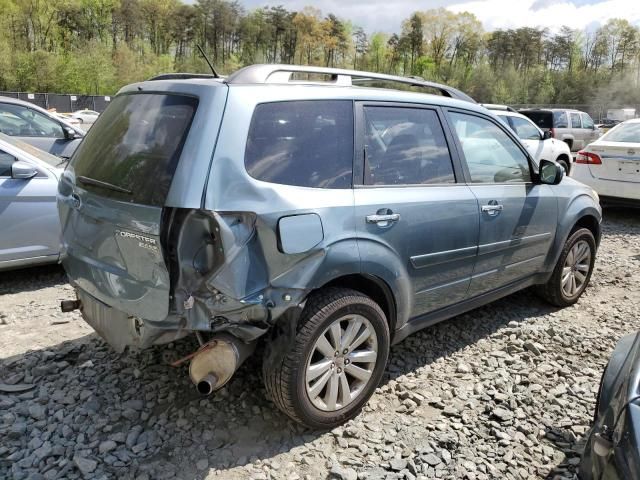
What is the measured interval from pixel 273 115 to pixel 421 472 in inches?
76.5

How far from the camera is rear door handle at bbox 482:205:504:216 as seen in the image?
364 cm

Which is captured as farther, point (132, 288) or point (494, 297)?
point (494, 297)

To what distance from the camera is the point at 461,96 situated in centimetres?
397

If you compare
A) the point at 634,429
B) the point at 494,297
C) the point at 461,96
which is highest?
the point at 461,96

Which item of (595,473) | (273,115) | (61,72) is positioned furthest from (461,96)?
(61,72)

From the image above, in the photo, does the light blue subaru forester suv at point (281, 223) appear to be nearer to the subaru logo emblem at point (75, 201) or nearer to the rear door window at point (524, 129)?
the subaru logo emblem at point (75, 201)

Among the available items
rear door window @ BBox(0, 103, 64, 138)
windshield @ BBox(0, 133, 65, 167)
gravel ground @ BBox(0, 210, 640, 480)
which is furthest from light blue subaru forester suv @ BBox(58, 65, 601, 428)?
rear door window @ BBox(0, 103, 64, 138)

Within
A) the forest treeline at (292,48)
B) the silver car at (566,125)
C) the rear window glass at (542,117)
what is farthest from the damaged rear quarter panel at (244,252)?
the forest treeline at (292,48)

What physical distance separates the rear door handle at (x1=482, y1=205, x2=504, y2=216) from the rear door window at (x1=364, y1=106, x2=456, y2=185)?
0.33 metres

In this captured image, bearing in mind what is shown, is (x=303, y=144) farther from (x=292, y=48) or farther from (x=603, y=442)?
(x=292, y=48)

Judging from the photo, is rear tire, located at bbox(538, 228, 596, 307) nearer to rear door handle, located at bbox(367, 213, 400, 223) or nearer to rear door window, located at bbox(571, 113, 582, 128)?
rear door handle, located at bbox(367, 213, 400, 223)

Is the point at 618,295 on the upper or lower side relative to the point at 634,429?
lower

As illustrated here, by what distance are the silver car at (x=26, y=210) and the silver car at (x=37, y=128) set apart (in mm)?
2764

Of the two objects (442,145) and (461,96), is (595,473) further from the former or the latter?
(461,96)
